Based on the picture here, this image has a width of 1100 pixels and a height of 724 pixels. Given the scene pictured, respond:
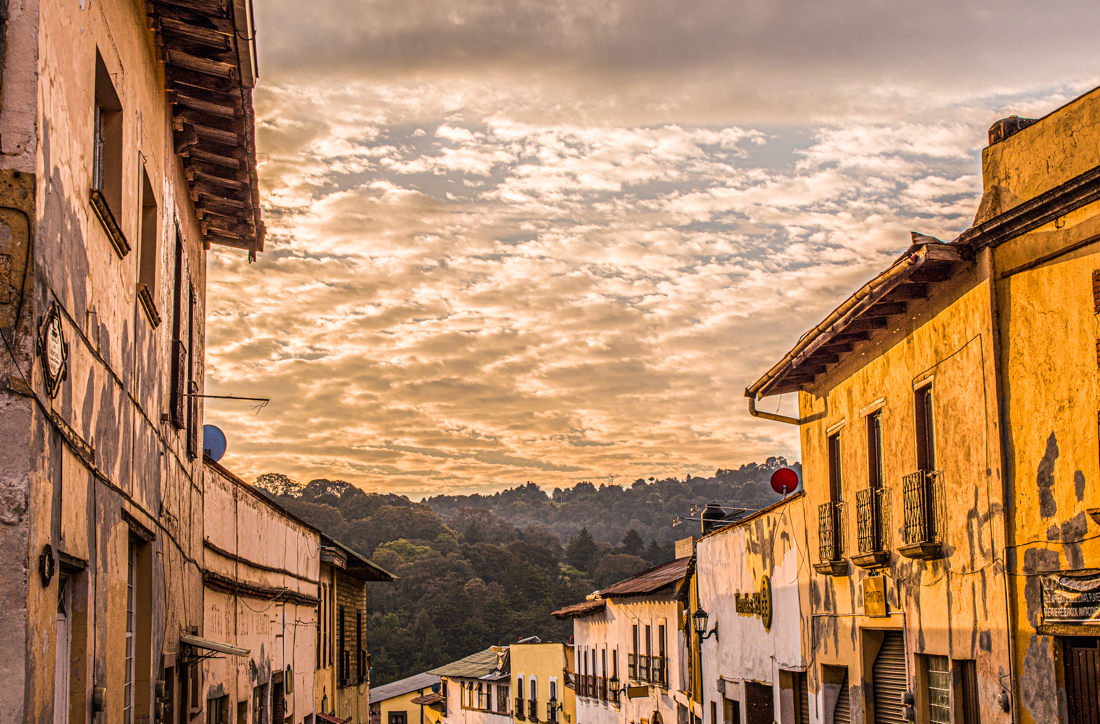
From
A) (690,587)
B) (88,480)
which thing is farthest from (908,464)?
(690,587)

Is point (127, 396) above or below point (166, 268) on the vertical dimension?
below

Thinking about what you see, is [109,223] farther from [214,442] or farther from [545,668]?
[545,668]

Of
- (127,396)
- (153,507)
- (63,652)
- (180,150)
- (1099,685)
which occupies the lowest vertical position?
(1099,685)

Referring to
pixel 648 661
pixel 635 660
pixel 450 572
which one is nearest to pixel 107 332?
pixel 648 661

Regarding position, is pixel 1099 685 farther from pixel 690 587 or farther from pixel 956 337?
pixel 690 587

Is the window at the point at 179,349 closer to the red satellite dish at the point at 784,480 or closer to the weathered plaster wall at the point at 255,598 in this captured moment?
the weathered plaster wall at the point at 255,598

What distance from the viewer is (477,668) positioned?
178 feet

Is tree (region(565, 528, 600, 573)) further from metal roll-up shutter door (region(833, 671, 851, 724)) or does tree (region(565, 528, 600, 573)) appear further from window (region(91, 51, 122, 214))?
window (region(91, 51, 122, 214))

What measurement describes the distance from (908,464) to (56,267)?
32.7 ft

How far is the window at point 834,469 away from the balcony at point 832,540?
0.88 feet

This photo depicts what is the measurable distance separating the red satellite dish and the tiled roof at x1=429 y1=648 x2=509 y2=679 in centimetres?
3247

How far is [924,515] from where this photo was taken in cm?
1201

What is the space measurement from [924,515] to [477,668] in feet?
148

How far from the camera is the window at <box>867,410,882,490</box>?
13.9 meters
